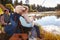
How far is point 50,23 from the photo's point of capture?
112 centimetres

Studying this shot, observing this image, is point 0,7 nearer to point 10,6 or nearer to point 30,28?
point 10,6

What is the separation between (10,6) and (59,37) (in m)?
0.53

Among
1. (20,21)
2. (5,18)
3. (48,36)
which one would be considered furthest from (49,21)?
(5,18)

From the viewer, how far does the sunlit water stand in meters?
1.11

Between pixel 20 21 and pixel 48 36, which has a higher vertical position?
pixel 20 21

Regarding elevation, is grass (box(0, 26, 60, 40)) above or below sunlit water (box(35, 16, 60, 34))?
below

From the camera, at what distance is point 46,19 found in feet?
3.68

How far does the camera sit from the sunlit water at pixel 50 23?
1.11 metres

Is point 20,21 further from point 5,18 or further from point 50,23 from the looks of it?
point 50,23

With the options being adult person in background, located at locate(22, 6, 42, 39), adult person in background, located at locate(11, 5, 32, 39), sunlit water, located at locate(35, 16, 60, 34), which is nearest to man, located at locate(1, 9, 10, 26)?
adult person in background, located at locate(11, 5, 32, 39)

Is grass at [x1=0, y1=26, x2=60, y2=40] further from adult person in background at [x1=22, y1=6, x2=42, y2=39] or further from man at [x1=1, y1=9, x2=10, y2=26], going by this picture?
man at [x1=1, y1=9, x2=10, y2=26]

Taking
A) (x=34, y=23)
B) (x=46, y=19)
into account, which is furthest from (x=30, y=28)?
(x=46, y=19)

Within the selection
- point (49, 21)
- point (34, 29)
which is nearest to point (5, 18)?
point (34, 29)

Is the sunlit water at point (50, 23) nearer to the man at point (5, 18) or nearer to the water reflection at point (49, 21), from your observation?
the water reflection at point (49, 21)
